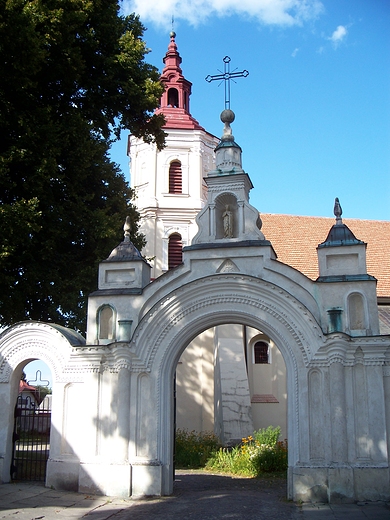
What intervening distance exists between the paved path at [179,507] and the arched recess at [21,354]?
1.23 meters

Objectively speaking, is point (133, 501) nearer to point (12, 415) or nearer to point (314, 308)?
point (12, 415)

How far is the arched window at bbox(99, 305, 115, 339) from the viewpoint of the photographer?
11992 millimetres

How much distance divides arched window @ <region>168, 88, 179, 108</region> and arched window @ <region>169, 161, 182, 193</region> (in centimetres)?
361

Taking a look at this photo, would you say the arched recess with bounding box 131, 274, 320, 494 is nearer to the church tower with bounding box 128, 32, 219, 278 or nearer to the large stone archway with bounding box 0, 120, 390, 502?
the large stone archway with bounding box 0, 120, 390, 502

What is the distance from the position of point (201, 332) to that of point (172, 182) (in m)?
13.1

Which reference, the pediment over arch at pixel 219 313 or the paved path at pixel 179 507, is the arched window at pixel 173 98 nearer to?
the pediment over arch at pixel 219 313

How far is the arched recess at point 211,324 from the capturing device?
35.6 ft

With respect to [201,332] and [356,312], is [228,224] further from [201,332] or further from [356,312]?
[356,312]

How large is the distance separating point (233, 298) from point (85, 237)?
18.3ft

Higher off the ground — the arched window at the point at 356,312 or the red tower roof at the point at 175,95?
the red tower roof at the point at 175,95

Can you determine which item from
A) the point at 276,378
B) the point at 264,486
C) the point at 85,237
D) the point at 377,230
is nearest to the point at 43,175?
the point at 85,237

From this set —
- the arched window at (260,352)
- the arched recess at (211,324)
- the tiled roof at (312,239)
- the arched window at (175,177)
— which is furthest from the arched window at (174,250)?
the arched recess at (211,324)

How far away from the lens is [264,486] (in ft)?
42.1

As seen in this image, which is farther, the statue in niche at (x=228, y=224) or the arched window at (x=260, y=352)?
the arched window at (x=260, y=352)
